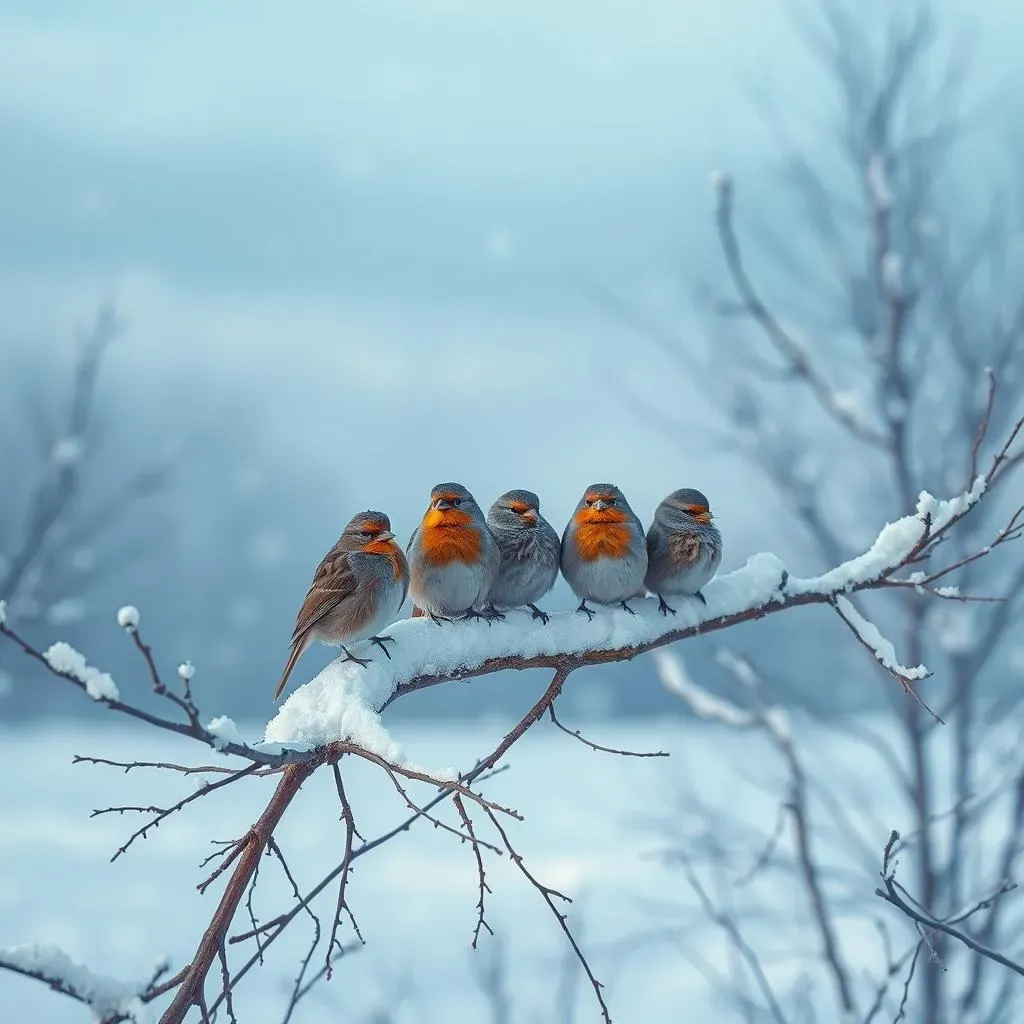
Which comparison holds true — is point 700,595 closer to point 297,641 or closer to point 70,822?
point 297,641

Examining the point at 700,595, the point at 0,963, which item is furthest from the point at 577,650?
the point at 0,963

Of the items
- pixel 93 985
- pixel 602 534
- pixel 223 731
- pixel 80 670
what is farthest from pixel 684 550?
pixel 80 670

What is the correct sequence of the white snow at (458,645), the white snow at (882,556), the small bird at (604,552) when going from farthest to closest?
the small bird at (604,552) < the white snow at (882,556) < the white snow at (458,645)

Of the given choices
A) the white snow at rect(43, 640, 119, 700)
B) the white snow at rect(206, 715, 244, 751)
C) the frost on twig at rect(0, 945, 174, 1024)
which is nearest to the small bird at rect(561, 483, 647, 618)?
the white snow at rect(206, 715, 244, 751)

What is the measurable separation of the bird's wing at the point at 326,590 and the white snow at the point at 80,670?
1.61 metres

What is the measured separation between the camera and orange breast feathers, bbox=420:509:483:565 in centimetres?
333

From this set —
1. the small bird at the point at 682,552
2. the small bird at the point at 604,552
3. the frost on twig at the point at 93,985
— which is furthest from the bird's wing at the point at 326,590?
the frost on twig at the point at 93,985

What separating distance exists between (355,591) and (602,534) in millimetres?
854

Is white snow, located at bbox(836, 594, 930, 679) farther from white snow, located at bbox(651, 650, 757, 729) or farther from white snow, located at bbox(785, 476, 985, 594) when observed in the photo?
white snow, located at bbox(651, 650, 757, 729)

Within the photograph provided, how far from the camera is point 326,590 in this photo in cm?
327

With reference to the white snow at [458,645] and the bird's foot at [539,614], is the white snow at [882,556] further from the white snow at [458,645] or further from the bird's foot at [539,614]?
the bird's foot at [539,614]

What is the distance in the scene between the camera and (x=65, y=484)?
23.4 ft

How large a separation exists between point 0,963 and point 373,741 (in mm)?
820

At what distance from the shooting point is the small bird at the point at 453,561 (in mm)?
3316
